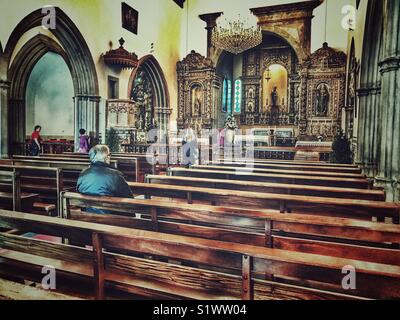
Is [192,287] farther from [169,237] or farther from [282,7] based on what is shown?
[282,7]

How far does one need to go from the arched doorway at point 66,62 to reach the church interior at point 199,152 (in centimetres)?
6

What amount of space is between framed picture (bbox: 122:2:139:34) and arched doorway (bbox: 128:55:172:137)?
202cm

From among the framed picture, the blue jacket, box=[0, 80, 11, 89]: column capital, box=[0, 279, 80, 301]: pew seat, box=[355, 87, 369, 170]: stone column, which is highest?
the framed picture

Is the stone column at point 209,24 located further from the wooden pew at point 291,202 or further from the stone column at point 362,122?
the wooden pew at point 291,202

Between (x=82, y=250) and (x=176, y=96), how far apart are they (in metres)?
14.3

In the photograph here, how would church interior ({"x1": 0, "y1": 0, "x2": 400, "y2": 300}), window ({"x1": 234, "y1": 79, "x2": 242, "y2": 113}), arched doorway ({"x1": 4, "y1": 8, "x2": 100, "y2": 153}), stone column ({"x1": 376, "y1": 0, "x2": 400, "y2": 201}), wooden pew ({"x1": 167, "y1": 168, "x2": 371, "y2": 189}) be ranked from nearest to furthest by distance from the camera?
church interior ({"x1": 0, "y1": 0, "x2": 400, "y2": 300}) → wooden pew ({"x1": 167, "y1": 168, "x2": 371, "y2": 189}) → stone column ({"x1": 376, "y1": 0, "x2": 400, "y2": 201}) → arched doorway ({"x1": 4, "y1": 8, "x2": 100, "y2": 153}) → window ({"x1": 234, "y1": 79, "x2": 242, "y2": 113})

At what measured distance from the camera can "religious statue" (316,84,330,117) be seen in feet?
45.6

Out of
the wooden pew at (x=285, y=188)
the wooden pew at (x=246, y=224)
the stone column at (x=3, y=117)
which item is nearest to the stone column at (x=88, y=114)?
the stone column at (x=3, y=117)

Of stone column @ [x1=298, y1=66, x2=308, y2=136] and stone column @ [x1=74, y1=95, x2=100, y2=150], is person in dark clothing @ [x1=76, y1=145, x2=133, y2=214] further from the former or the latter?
stone column @ [x1=298, y1=66, x2=308, y2=136]

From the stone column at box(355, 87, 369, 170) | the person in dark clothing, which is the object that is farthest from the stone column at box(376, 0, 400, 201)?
the person in dark clothing

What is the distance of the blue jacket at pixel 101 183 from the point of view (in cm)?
Result: 317

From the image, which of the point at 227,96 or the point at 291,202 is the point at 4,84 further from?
the point at 227,96

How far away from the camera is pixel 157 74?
14406 millimetres
